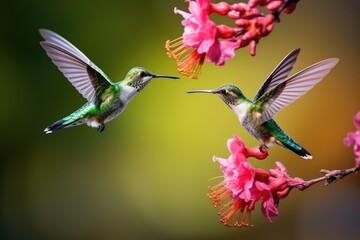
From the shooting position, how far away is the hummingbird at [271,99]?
4.99ft

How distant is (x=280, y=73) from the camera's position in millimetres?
1637

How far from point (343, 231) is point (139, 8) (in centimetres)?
221

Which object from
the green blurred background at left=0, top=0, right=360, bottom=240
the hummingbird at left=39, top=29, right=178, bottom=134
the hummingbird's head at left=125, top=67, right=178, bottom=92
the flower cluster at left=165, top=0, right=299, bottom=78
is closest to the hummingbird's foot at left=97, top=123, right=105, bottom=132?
the hummingbird at left=39, top=29, right=178, bottom=134

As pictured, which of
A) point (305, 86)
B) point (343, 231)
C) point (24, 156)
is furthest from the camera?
point (24, 156)

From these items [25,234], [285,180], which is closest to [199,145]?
[25,234]

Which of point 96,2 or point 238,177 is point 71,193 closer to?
point 96,2

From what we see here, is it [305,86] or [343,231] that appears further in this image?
[343,231]

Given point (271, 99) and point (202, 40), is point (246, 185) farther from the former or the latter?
point (202, 40)

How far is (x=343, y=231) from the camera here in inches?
212

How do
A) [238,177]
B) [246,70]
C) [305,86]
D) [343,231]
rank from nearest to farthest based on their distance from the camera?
[305,86], [238,177], [246,70], [343,231]

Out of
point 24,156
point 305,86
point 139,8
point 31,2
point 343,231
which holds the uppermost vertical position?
point 31,2

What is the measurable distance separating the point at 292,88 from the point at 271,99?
3.8 inches

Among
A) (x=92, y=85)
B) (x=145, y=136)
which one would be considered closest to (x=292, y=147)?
(x=92, y=85)

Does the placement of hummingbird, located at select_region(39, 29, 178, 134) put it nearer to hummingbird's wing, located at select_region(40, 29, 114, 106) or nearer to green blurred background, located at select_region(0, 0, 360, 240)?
hummingbird's wing, located at select_region(40, 29, 114, 106)
